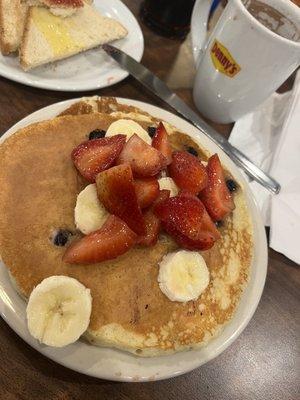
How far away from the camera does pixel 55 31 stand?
58.1 inches

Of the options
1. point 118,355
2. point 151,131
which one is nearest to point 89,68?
point 151,131

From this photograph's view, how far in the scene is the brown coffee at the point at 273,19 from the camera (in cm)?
134

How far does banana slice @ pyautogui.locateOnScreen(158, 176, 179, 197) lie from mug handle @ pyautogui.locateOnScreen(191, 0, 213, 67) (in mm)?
675

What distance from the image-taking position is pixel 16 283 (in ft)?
3.16

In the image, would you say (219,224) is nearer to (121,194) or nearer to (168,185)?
(168,185)

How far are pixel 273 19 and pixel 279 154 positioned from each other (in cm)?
45

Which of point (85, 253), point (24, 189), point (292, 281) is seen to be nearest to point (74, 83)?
point (24, 189)

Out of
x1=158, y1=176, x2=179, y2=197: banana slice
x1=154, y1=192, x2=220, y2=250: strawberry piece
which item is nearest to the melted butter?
x1=158, y1=176, x2=179, y2=197: banana slice

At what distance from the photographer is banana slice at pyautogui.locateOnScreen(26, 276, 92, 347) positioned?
2.89ft

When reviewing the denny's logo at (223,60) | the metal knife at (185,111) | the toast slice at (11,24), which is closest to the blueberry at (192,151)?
the metal knife at (185,111)

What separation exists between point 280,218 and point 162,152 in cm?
49

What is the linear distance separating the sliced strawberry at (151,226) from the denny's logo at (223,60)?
1.79 feet

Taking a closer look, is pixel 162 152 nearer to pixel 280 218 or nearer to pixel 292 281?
pixel 280 218

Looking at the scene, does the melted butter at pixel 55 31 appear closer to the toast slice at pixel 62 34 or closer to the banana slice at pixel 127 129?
the toast slice at pixel 62 34
